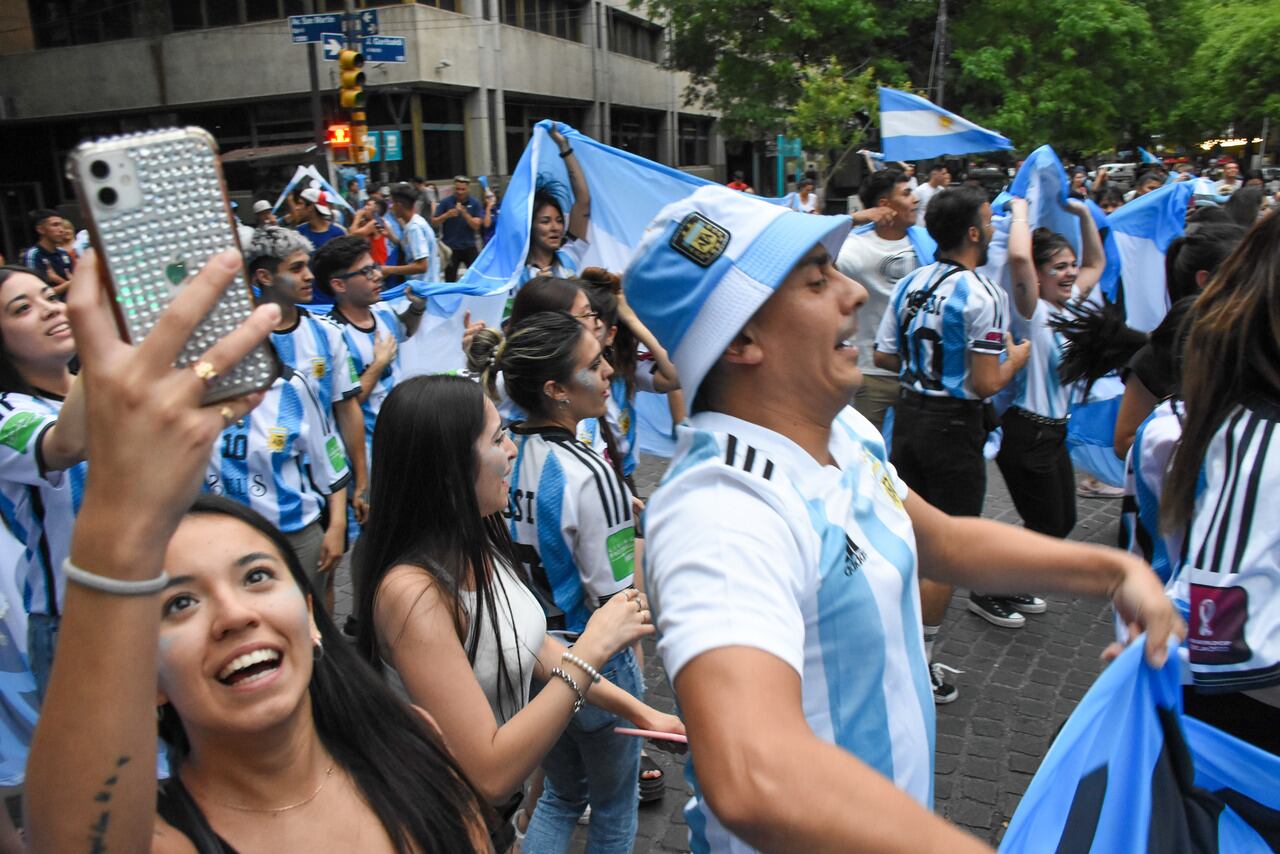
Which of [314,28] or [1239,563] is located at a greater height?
[314,28]

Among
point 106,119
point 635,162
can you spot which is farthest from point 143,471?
point 106,119

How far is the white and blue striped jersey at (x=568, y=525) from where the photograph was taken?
9.48 feet

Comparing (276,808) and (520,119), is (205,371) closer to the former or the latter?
(276,808)

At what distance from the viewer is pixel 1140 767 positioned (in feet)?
5.98

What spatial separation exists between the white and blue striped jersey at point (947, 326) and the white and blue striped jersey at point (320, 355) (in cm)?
273

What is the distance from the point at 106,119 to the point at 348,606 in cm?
3072

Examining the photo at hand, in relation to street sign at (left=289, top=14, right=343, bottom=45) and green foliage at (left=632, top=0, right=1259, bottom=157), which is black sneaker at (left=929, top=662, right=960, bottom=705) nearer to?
street sign at (left=289, top=14, right=343, bottom=45)

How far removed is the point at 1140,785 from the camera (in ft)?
5.93

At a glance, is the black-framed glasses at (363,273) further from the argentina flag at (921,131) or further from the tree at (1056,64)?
the tree at (1056,64)

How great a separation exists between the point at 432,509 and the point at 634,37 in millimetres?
41940

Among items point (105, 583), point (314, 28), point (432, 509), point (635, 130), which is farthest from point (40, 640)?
point (635, 130)

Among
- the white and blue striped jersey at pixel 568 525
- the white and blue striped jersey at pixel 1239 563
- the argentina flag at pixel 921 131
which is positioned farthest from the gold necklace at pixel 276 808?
the argentina flag at pixel 921 131

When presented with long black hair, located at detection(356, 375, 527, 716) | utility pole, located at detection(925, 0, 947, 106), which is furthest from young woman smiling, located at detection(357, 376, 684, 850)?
utility pole, located at detection(925, 0, 947, 106)

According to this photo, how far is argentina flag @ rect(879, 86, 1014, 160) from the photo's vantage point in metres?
7.72
